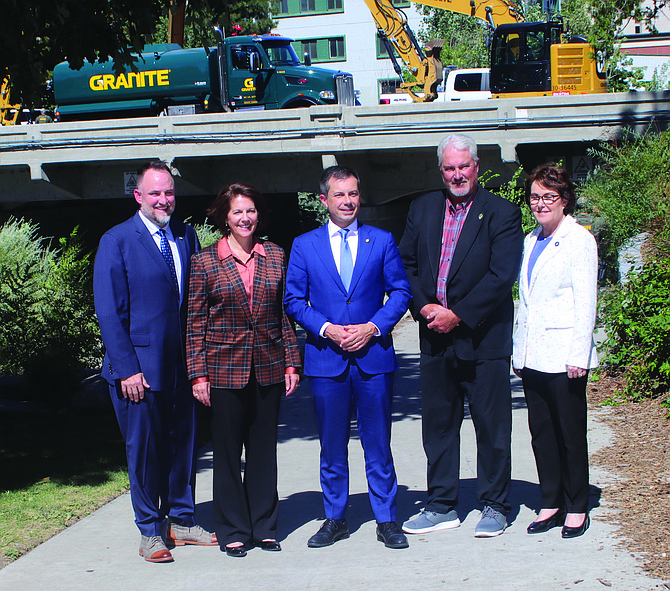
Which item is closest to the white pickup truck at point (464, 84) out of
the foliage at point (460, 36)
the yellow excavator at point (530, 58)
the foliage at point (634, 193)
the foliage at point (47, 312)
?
the yellow excavator at point (530, 58)

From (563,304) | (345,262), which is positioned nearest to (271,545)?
(345,262)

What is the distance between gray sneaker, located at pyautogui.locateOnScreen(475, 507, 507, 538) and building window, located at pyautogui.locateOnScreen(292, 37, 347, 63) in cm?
5125

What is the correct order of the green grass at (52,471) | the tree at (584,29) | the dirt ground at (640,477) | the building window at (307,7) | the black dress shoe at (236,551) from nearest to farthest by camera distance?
1. the dirt ground at (640,477)
2. the black dress shoe at (236,551)
3. the green grass at (52,471)
4. the tree at (584,29)
5. the building window at (307,7)

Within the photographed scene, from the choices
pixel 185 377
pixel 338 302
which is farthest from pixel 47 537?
pixel 338 302

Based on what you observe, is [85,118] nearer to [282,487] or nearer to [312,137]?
[312,137]

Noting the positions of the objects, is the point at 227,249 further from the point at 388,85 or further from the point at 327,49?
the point at 327,49

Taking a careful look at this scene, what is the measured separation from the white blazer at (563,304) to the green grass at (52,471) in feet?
10.0

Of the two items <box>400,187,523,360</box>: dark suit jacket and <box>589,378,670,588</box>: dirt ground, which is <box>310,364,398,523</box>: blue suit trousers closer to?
<box>400,187,523,360</box>: dark suit jacket

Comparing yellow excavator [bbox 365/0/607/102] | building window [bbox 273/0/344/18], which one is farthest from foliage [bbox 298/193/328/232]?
building window [bbox 273/0/344/18]

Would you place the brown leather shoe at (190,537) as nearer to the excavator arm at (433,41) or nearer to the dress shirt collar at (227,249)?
the dress shirt collar at (227,249)

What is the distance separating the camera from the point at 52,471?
6.45m

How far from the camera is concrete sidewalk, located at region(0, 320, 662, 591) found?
3955mm

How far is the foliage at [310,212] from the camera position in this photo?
97.7ft

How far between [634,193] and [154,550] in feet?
27.0
